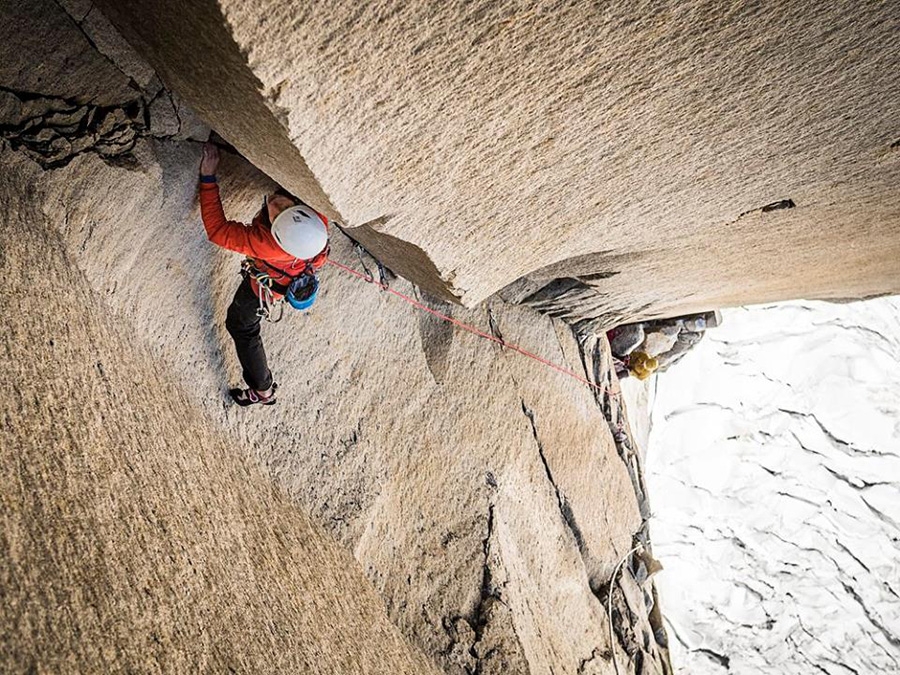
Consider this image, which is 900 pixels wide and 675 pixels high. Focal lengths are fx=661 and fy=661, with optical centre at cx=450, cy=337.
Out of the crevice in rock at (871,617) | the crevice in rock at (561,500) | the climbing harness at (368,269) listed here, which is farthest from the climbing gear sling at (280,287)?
the crevice in rock at (871,617)

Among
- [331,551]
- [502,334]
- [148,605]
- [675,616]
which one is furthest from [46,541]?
[675,616]

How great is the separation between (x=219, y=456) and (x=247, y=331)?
19.8 inches

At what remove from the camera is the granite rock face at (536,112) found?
61.6 inches

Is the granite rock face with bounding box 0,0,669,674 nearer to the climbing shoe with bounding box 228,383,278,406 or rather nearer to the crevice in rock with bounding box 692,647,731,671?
the climbing shoe with bounding box 228,383,278,406

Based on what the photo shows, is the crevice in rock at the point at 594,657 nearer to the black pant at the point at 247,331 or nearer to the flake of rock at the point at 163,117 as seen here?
the black pant at the point at 247,331

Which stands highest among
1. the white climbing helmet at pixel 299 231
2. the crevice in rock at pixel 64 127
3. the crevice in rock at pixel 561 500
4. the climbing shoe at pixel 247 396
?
the crevice in rock at pixel 64 127

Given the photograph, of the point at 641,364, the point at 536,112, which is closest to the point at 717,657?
the point at 641,364

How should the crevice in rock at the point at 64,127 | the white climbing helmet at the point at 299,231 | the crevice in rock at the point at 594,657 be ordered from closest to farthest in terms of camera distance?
the crevice in rock at the point at 64,127 → the white climbing helmet at the point at 299,231 → the crevice in rock at the point at 594,657

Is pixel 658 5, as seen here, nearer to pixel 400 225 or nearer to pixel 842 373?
pixel 400 225

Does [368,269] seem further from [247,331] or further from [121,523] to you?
[121,523]

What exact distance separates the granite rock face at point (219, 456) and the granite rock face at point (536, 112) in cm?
35

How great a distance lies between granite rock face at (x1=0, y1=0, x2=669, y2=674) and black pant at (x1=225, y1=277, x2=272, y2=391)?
0.51 feet

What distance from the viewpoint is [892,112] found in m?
2.28

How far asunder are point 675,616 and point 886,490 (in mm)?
3996
